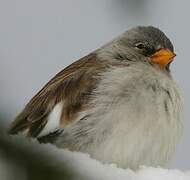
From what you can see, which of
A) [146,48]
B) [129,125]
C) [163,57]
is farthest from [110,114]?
[146,48]

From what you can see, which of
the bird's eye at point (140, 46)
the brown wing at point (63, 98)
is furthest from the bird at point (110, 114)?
the bird's eye at point (140, 46)

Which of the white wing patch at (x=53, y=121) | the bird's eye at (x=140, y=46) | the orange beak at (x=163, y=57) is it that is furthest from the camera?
the bird's eye at (x=140, y=46)

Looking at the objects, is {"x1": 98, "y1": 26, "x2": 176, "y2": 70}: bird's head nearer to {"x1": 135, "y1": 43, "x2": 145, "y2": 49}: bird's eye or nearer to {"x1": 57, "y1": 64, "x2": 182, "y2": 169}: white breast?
{"x1": 135, "y1": 43, "x2": 145, "y2": 49}: bird's eye

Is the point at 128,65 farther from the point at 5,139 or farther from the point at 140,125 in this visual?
the point at 5,139

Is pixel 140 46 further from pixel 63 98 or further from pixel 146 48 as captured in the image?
pixel 63 98

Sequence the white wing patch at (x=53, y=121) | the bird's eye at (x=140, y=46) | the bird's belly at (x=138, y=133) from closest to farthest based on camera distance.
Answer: the bird's belly at (x=138, y=133) → the white wing patch at (x=53, y=121) → the bird's eye at (x=140, y=46)

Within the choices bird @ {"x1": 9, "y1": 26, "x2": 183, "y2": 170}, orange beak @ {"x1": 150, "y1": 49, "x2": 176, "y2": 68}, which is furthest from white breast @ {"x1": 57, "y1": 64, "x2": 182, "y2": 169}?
orange beak @ {"x1": 150, "y1": 49, "x2": 176, "y2": 68}

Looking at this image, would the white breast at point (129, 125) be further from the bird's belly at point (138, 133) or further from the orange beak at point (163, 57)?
the orange beak at point (163, 57)

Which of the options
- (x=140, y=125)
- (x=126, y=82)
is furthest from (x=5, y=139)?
(x=126, y=82)
